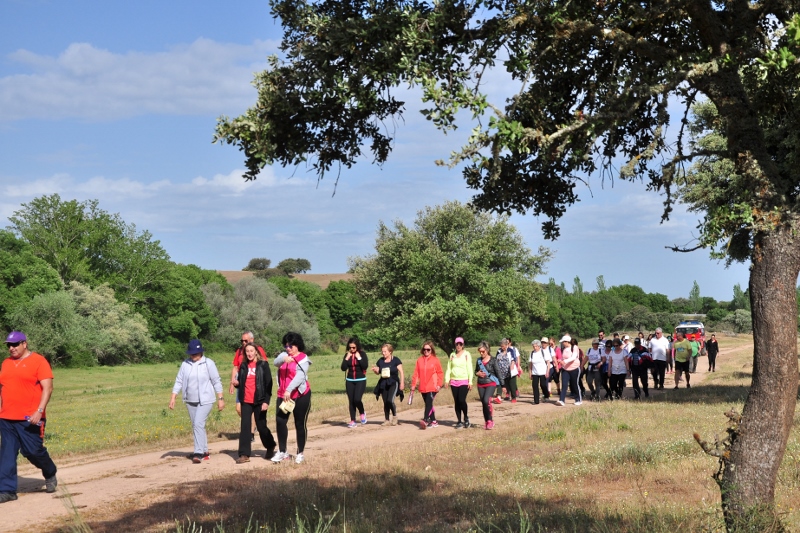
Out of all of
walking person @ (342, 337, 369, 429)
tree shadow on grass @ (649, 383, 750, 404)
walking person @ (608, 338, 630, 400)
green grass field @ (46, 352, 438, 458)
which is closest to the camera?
green grass field @ (46, 352, 438, 458)

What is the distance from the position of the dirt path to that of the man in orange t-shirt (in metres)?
0.60

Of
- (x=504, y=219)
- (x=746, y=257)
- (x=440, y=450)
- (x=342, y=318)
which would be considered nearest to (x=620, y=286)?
(x=342, y=318)

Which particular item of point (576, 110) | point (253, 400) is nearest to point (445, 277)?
point (253, 400)

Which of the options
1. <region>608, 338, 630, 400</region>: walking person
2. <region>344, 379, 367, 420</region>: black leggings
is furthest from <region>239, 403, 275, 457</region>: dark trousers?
<region>608, 338, 630, 400</region>: walking person

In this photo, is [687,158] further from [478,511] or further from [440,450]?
[440,450]

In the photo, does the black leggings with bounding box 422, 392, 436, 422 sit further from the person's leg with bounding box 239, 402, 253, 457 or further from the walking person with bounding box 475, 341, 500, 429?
the person's leg with bounding box 239, 402, 253, 457

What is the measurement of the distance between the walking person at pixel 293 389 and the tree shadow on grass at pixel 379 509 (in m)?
1.87

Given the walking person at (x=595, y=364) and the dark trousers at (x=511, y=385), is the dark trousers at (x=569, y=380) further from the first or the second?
the dark trousers at (x=511, y=385)

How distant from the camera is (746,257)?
23.4 metres

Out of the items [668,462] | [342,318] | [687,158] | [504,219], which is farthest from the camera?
[342,318]

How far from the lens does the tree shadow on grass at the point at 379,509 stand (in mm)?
7285

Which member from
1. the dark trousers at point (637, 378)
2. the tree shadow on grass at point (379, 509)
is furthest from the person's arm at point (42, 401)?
the dark trousers at point (637, 378)

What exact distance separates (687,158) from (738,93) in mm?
712

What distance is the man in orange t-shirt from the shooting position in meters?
10.0
